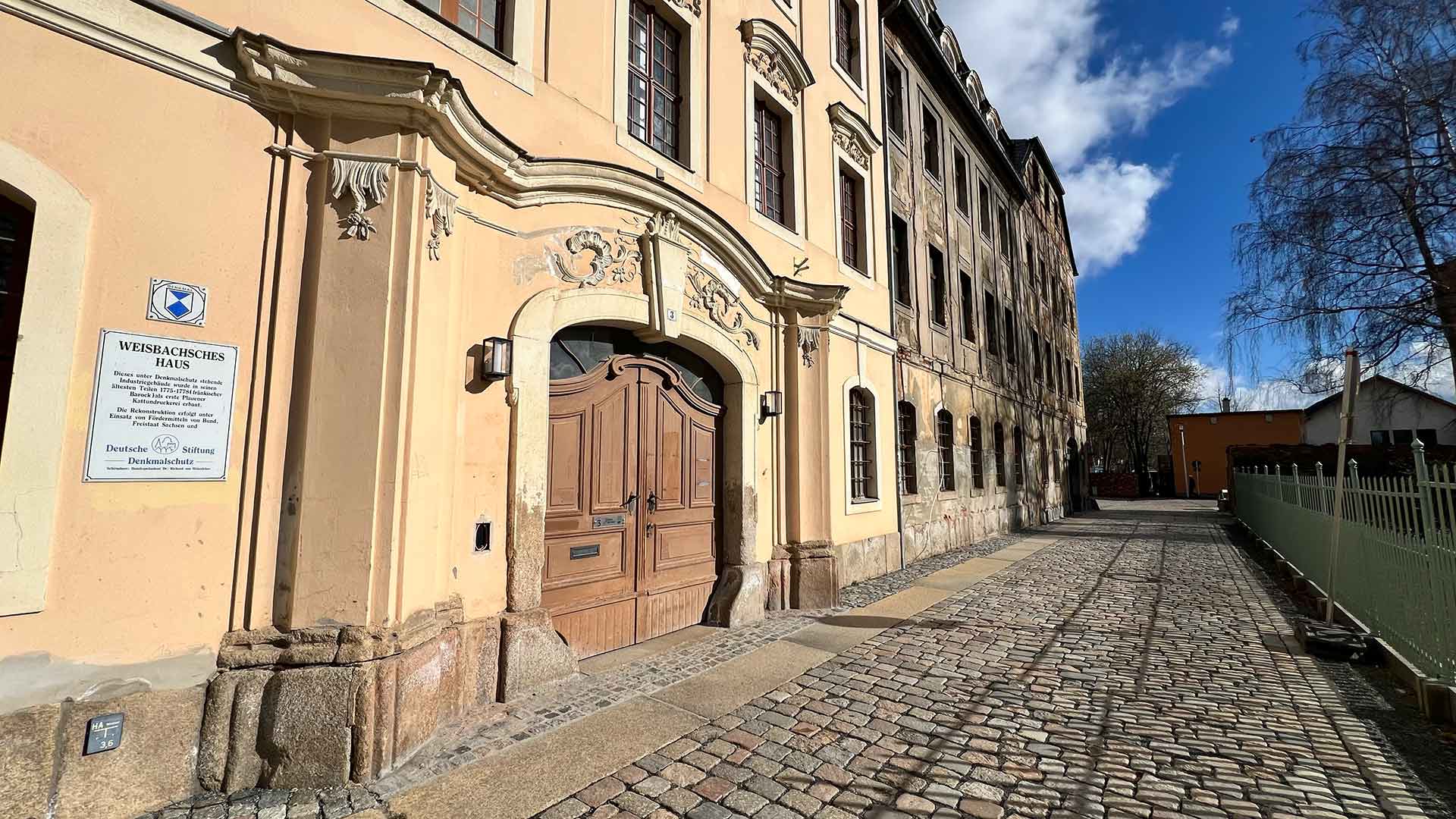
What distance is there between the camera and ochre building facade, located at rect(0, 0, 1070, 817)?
9.77 ft

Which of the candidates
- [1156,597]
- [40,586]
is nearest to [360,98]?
[40,586]

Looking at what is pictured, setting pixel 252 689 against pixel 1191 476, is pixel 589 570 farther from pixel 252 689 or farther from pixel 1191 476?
pixel 1191 476

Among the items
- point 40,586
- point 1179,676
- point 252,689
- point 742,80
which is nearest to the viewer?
point 40,586

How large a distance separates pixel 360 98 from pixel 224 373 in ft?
5.87

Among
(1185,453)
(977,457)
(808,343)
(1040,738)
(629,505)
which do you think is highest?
(808,343)

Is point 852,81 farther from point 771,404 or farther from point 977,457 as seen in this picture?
point 977,457

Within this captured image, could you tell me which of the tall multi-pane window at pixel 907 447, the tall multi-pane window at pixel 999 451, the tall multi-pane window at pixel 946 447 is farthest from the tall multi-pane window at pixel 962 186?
the tall multi-pane window at pixel 907 447

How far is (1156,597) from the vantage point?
8.03 meters

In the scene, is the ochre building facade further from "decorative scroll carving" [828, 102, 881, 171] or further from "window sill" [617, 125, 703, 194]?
"decorative scroll carving" [828, 102, 881, 171]

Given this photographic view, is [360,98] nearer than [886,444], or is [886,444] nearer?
[360,98]

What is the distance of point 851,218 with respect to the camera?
1026 cm

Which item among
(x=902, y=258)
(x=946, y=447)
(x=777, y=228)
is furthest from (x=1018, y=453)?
(x=777, y=228)

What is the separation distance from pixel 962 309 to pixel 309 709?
15053mm

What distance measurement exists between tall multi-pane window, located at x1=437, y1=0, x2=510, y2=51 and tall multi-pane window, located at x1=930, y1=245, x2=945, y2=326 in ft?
35.6
